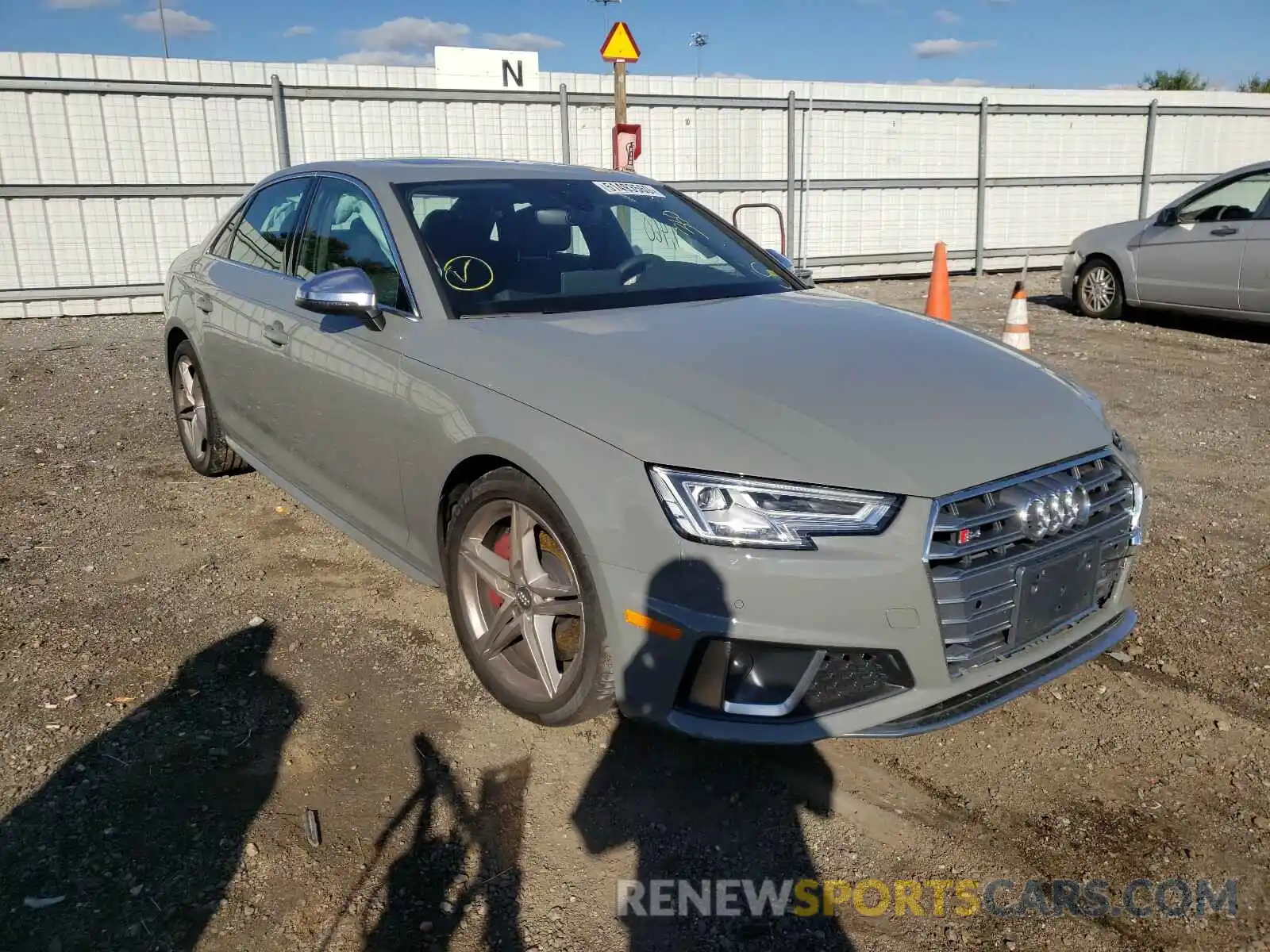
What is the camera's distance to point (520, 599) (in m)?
2.98

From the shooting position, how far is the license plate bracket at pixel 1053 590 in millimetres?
2539

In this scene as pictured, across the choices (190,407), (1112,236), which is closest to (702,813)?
(190,407)

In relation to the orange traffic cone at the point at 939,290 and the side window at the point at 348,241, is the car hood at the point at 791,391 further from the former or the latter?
the orange traffic cone at the point at 939,290

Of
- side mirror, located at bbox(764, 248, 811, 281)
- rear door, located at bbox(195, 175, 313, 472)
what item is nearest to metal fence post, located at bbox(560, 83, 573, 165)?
rear door, located at bbox(195, 175, 313, 472)

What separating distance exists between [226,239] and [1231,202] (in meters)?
8.51

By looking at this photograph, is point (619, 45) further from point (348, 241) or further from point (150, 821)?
point (150, 821)

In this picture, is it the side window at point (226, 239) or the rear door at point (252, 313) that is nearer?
the rear door at point (252, 313)

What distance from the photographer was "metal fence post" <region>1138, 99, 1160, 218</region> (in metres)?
16.0

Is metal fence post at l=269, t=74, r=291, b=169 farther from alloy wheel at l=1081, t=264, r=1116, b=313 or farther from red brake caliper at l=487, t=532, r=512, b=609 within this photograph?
red brake caliper at l=487, t=532, r=512, b=609

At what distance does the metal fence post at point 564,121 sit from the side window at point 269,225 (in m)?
8.27

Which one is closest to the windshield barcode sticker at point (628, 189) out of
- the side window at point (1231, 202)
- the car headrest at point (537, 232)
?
the car headrest at point (537, 232)

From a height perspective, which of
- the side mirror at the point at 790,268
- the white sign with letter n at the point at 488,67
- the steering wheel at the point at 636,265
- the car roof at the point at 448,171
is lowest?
the side mirror at the point at 790,268

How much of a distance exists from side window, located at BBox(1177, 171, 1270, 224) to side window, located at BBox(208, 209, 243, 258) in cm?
836

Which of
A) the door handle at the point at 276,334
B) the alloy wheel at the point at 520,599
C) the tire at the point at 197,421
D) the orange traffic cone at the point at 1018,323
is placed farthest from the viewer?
the orange traffic cone at the point at 1018,323
